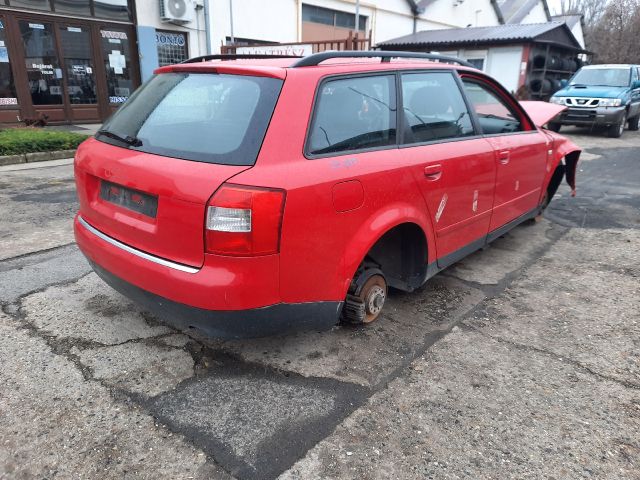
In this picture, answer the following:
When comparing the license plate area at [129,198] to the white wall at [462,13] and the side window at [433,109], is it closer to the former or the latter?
the side window at [433,109]

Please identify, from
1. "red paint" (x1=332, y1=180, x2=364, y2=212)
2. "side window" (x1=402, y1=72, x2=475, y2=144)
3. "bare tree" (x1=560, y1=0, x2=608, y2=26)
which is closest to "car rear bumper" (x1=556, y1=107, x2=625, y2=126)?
"side window" (x1=402, y1=72, x2=475, y2=144)

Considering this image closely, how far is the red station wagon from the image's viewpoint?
2.25 m

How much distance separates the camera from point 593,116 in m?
12.9

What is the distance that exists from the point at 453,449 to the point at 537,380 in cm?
81

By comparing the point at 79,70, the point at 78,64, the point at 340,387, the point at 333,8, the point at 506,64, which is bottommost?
the point at 340,387

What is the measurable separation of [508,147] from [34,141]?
26.8ft

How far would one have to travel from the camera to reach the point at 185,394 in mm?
2490

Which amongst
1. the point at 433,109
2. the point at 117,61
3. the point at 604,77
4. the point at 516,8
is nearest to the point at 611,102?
the point at 604,77

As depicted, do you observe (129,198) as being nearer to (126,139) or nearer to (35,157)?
(126,139)

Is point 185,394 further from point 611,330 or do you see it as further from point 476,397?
point 611,330

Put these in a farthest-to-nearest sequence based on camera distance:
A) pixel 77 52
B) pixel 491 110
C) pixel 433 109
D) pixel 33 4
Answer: pixel 77 52, pixel 33 4, pixel 491 110, pixel 433 109

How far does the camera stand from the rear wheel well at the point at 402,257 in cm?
318

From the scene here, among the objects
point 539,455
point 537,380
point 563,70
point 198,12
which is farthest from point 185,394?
point 563,70

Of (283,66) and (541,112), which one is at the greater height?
(283,66)
